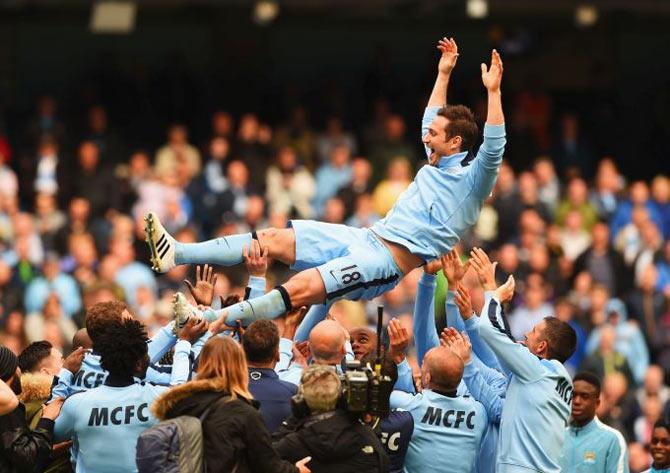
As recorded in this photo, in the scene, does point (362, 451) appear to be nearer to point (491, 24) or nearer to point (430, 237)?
point (430, 237)

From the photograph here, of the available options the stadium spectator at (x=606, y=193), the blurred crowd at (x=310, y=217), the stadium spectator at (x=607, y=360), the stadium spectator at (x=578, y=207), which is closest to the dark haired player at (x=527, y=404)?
the blurred crowd at (x=310, y=217)

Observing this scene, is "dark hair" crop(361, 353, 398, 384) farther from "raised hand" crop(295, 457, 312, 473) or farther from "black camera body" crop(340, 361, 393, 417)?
"raised hand" crop(295, 457, 312, 473)

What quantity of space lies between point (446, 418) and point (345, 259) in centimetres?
132

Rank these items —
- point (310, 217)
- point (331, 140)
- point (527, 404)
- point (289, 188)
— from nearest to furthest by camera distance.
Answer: point (527, 404) → point (310, 217) → point (289, 188) → point (331, 140)

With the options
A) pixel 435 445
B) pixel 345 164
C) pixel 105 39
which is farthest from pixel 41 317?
pixel 435 445

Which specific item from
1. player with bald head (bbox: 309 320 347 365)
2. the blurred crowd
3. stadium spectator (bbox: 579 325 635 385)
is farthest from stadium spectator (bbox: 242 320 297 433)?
stadium spectator (bbox: 579 325 635 385)

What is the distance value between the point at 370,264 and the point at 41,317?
26.7ft

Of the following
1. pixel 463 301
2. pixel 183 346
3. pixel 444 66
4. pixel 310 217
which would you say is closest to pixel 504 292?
pixel 463 301

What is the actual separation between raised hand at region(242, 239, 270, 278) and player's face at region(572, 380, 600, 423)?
2118mm

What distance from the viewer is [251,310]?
10.5 meters

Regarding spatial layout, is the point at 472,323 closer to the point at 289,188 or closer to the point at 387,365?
the point at 387,365

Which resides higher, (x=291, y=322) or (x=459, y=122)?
(x=459, y=122)

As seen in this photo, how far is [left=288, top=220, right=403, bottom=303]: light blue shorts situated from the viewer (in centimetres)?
1081

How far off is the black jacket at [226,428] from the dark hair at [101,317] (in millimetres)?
1001
